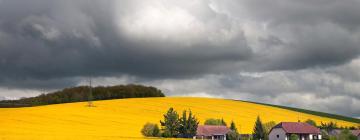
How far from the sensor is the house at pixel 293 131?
118 metres

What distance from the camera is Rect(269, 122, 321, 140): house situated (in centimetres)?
11829

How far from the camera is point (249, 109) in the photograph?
163 m

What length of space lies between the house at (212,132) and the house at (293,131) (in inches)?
466

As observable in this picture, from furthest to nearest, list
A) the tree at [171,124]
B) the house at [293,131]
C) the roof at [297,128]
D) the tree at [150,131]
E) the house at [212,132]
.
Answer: the roof at [297,128] < the house at [293,131] < the house at [212,132] < the tree at [171,124] < the tree at [150,131]

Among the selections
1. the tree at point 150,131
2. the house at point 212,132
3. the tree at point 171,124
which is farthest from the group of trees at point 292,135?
the tree at point 150,131

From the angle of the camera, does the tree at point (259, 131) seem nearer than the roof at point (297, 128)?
Yes

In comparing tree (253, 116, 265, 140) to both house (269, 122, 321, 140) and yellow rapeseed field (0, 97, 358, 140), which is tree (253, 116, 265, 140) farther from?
yellow rapeseed field (0, 97, 358, 140)

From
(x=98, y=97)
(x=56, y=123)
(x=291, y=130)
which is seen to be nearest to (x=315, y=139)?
(x=291, y=130)

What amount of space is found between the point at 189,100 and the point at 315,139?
54746 mm

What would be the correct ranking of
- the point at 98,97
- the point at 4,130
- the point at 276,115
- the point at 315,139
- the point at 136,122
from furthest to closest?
1. the point at 98,97
2. the point at 276,115
3. the point at 315,139
4. the point at 136,122
5. the point at 4,130

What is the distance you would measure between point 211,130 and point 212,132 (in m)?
0.85

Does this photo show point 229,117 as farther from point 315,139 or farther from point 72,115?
point 72,115

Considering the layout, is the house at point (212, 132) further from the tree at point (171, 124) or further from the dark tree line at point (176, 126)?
the tree at point (171, 124)

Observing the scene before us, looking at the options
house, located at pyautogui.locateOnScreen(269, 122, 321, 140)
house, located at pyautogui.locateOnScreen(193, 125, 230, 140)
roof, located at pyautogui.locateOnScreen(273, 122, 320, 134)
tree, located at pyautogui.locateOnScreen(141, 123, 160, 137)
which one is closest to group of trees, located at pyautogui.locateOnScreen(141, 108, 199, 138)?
tree, located at pyautogui.locateOnScreen(141, 123, 160, 137)
